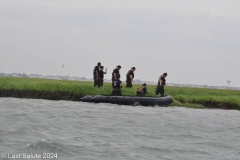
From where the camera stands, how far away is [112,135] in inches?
645

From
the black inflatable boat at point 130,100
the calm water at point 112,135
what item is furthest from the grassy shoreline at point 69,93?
the calm water at point 112,135

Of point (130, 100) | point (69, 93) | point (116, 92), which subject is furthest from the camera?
point (69, 93)

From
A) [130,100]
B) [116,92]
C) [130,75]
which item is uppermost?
[130,75]

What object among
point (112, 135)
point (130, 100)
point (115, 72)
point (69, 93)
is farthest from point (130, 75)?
point (112, 135)

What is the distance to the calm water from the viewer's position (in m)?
13.3

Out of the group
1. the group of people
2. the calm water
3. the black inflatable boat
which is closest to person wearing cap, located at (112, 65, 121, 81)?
the group of people

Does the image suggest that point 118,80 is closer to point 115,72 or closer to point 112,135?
point 115,72

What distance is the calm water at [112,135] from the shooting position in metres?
13.3

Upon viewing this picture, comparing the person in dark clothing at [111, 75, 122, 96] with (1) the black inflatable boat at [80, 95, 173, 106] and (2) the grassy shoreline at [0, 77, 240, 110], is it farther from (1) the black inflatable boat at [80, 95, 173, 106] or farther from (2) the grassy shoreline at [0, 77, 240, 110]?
(2) the grassy shoreline at [0, 77, 240, 110]

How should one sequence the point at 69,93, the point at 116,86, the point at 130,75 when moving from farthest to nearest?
the point at 130,75 < the point at 69,93 < the point at 116,86

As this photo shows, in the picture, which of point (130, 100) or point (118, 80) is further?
point (118, 80)

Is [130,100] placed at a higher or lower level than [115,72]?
lower

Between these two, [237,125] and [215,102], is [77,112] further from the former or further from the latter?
[215,102]

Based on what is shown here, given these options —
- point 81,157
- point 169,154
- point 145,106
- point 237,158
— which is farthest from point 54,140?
point 145,106
